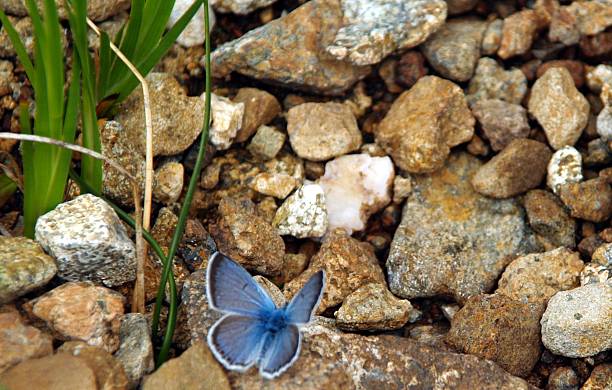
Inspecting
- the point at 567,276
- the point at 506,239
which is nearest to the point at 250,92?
the point at 506,239

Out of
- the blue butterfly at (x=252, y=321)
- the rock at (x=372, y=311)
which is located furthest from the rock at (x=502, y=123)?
the blue butterfly at (x=252, y=321)

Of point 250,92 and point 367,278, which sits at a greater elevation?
point 250,92

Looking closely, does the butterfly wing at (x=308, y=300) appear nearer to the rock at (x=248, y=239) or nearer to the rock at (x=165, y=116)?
the rock at (x=248, y=239)

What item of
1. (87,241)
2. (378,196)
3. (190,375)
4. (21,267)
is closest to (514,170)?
(378,196)

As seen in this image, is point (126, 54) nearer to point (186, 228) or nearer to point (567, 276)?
point (186, 228)

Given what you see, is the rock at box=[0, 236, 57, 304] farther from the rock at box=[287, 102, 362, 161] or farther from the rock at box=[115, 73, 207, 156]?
the rock at box=[287, 102, 362, 161]

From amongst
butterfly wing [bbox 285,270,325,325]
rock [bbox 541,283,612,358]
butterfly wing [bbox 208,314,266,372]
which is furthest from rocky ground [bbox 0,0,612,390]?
butterfly wing [bbox 285,270,325,325]
